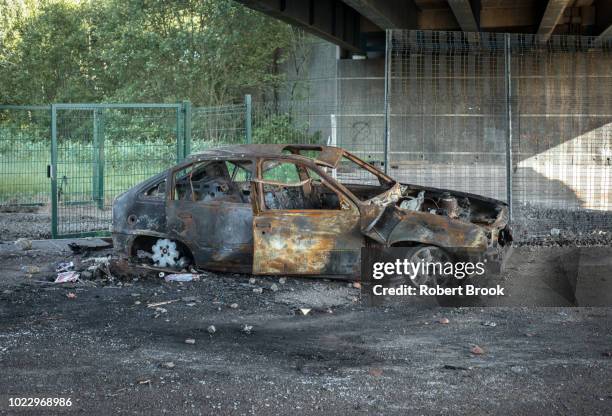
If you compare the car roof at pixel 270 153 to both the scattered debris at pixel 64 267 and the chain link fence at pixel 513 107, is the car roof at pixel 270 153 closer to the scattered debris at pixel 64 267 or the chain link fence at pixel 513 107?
the scattered debris at pixel 64 267

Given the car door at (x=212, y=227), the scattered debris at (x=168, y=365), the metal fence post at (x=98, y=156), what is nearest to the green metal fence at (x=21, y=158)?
the metal fence post at (x=98, y=156)

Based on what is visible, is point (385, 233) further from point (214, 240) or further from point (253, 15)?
point (253, 15)

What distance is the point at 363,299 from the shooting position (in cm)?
895

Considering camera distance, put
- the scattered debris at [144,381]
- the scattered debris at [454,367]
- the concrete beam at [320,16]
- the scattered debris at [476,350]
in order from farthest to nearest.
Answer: the concrete beam at [320,16], the scattered debris at [476,350], the scattered debris at [454,367], the scattered debris at [144,381]

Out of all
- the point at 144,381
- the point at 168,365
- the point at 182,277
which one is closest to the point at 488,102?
the point at 182,277

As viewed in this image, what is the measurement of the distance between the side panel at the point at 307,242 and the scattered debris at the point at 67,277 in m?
2.32

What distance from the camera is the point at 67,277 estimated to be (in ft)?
32.6

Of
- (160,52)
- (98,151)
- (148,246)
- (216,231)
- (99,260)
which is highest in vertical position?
(160,52)

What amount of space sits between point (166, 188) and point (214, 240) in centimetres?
96

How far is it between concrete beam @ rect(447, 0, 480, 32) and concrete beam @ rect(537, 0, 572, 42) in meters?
1.76

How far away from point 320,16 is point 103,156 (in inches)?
335

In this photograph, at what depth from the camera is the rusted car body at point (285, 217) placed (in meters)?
9.14

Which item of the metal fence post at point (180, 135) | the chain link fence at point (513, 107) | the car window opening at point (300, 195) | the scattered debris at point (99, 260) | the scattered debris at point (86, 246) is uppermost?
the chain link fence at point (513, 107)

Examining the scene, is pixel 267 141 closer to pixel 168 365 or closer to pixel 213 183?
pixel 213 183
